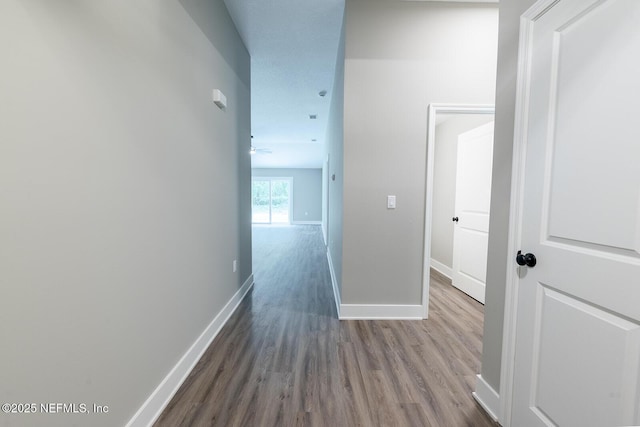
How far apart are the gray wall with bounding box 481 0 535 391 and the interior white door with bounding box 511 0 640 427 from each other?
0.32 ft

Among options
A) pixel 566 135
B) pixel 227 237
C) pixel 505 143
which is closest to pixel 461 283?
pixel 505 143

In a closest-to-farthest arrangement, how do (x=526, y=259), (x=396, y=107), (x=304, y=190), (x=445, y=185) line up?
(x=526, y=259), (x=396, y=107), (x=445, y=185), (x=304, y=190)

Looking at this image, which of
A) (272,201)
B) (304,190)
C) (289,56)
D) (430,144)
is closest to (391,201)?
(430,144)

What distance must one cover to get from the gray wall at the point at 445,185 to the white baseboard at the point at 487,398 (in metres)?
2.47

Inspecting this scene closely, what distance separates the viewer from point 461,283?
3.17 m

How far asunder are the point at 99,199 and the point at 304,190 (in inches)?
394

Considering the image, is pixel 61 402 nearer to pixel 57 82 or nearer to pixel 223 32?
pixel 57 82

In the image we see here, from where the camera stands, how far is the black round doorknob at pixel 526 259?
1.12m

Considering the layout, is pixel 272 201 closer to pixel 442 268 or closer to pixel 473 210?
pixel 442 268

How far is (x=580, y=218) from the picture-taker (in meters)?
0.94

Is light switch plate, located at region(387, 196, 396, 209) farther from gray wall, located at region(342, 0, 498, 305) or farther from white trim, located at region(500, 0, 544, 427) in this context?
white trim, located at region(500, 0, 544, 427)

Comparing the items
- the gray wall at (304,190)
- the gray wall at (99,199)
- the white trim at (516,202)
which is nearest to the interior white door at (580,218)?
the white trim at (516,202)

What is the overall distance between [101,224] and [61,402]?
62 centimetres

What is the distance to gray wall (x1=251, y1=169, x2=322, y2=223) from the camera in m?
10.9
